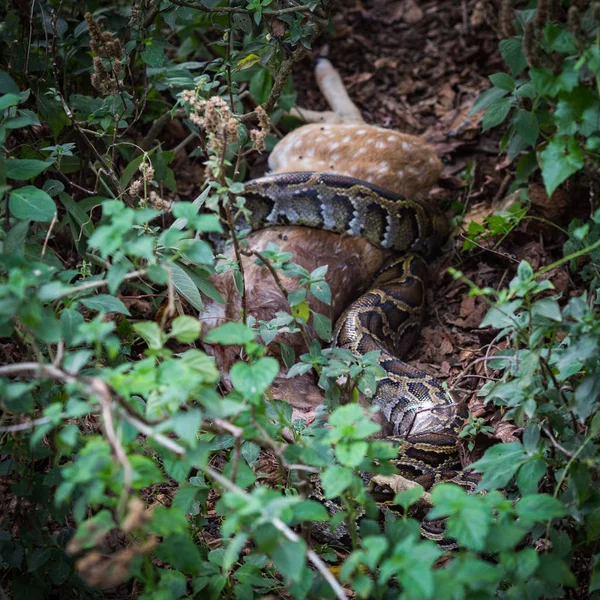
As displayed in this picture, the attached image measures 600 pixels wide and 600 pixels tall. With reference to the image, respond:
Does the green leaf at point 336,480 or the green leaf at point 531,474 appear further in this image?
the green leaf at point 531,474

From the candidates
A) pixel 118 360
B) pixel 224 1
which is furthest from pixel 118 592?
pixel 224 1

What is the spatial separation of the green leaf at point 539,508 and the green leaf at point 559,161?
1.18 m

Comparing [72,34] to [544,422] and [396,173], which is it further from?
[544,422]

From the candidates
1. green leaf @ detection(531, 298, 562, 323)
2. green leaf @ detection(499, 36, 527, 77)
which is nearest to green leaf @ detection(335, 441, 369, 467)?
green leaf @ detection(531, 298, 562, 323)

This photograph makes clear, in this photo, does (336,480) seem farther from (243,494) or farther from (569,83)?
(569,83)

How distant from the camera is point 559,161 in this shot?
275 centimetres

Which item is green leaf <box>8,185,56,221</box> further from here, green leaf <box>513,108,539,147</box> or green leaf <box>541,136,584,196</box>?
green leaf <box>513,108,539,147</box>

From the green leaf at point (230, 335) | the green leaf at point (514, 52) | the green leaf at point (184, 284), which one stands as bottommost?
the green leaf at point (184, 284)

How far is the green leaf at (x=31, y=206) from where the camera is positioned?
278 cm

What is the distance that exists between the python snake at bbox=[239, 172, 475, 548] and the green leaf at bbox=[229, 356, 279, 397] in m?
2.54

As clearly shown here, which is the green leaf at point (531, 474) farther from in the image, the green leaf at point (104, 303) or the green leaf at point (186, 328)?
the green leaf at point (104, 303)

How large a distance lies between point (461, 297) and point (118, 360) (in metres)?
3.25

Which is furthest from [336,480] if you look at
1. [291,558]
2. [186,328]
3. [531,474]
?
[531,474]

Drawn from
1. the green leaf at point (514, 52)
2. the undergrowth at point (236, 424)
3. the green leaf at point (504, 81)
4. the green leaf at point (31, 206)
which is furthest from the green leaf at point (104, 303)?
the green leaf at point (504, 81)
